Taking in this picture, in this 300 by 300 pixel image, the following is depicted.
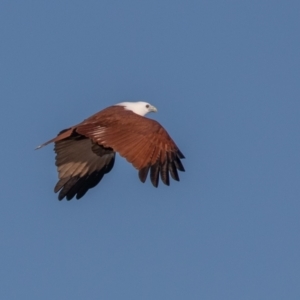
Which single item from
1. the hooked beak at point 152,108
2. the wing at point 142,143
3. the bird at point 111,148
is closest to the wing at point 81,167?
the bird at point 111,148

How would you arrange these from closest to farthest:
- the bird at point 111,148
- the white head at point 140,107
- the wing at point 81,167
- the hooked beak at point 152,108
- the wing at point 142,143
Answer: the wing at point 142,143 < the bird at point 111,148 < the wing at point 81,167 < the white head at point 140,107 < the hooked beak at point 152,108

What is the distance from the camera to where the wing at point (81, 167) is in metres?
20.3

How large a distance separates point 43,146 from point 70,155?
1275 millimetres

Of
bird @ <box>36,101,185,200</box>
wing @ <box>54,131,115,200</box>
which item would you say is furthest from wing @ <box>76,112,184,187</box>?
wing @ <box>54,131,115,200</box>

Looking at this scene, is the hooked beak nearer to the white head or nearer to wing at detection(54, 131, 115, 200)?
the white head

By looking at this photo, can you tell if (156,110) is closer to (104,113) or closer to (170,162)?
(104,113)

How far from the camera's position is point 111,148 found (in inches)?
737

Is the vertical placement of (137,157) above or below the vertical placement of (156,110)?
below

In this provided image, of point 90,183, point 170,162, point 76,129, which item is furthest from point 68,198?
point 170,162

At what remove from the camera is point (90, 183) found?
802 inches

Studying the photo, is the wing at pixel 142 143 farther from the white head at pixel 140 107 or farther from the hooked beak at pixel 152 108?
the hooked beak at pixel 152 108

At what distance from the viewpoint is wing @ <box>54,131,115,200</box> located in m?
20.3

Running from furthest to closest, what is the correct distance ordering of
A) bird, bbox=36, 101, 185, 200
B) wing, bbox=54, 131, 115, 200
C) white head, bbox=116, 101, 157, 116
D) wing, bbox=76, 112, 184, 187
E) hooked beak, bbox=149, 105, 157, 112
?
hooked beak, bbox=149, 105, 157, 112, white head, bbox=116, 101, 157, 116, wing, bbox=54, 131, 115, 200, bird, bbox=36, 101, 185, 200, wing, bbox=76, 112, 184, 187

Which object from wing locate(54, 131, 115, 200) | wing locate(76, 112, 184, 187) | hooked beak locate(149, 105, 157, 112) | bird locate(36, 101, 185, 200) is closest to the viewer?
wing locate(76, 112, 184, 187)
